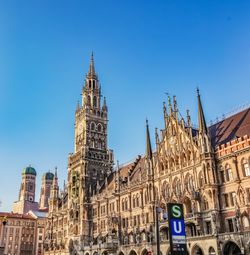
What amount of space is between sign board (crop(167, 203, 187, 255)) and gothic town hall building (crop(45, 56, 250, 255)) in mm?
7213

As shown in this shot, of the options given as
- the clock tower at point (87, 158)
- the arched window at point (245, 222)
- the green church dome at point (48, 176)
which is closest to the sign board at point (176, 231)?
the arched window at point (245, 222)

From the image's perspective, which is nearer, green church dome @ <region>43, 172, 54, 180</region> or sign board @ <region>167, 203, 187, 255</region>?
sign board @ <region>167, 203, 187, 255</region>

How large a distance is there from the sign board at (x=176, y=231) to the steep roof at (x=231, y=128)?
27.8 m

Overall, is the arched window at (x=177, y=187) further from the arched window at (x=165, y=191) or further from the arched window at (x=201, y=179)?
the arched window at (x=201, y=179)

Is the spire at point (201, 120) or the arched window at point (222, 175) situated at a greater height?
the spire at point (201, 120)

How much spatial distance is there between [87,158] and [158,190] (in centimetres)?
3006

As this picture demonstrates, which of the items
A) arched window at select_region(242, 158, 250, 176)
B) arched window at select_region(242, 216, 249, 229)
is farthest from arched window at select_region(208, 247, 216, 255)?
arched window at select_region(242, 158, 250, 176)

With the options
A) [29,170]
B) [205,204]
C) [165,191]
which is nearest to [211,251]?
[205,204]

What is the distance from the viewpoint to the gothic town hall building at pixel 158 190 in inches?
1828

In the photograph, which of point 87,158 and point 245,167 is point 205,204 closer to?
point 245,167

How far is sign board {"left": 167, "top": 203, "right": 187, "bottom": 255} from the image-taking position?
75.9 ft

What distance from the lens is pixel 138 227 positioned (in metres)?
61.7

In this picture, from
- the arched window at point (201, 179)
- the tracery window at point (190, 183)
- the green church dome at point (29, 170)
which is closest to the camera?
the arched window at point (201, 179)

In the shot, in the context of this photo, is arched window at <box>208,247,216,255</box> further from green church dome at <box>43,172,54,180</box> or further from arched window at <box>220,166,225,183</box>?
green church dome at <box>43,172,54,180</box>
